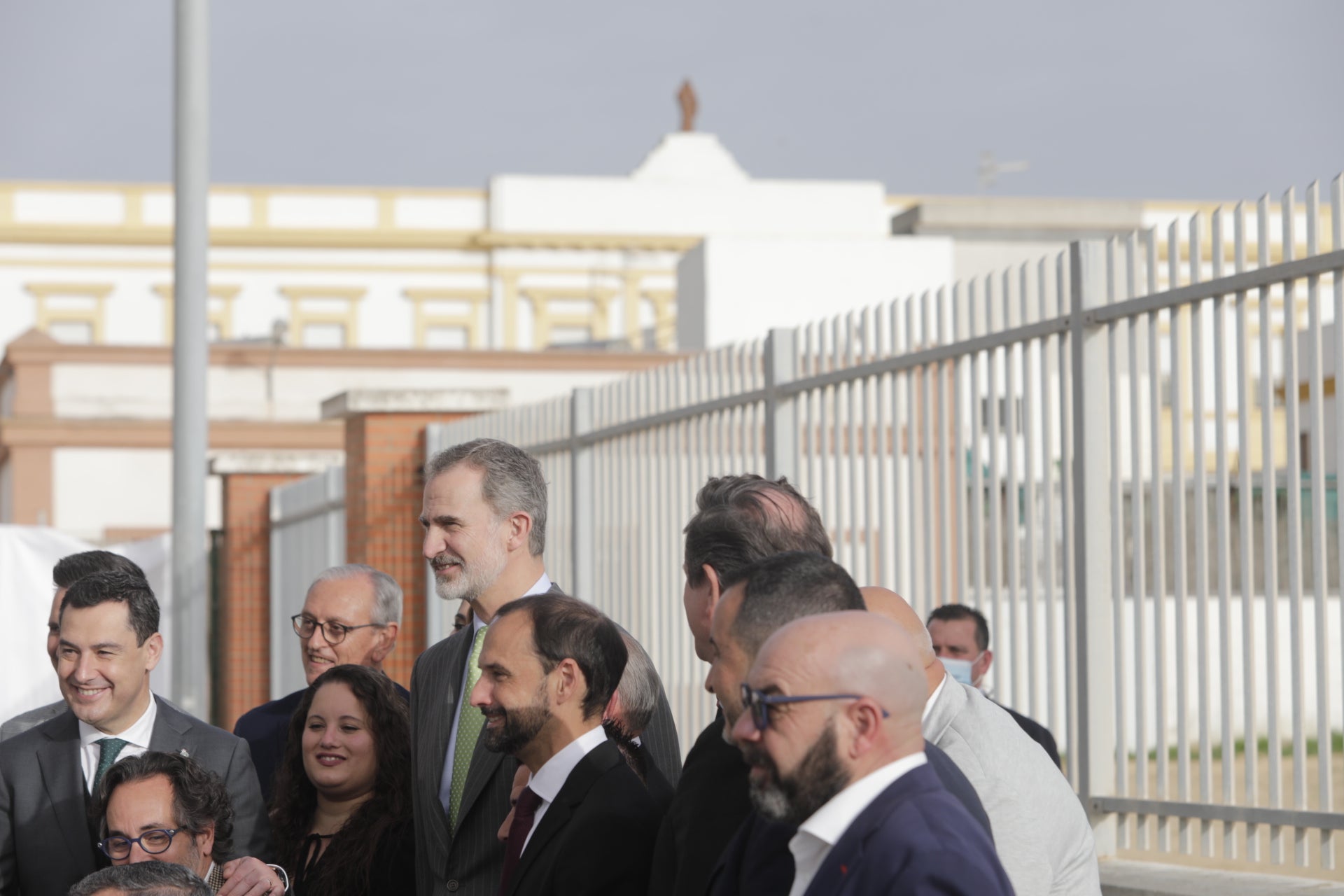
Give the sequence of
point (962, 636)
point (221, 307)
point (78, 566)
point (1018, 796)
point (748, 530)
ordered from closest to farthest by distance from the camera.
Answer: point (1018, 796) → point (748, 530) → point (78, 566) → point (962, 636) → point (221, 307)

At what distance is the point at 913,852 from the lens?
245cm

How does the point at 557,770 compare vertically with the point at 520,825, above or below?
above

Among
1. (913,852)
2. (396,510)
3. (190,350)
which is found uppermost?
(190,350)

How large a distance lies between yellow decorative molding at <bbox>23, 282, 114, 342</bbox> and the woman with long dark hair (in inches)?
1710

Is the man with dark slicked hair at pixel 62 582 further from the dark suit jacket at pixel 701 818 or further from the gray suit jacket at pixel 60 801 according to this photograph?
the dark suit jacket at pixel 701 818

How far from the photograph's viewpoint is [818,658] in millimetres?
2547

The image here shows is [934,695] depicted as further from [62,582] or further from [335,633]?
[62,582]

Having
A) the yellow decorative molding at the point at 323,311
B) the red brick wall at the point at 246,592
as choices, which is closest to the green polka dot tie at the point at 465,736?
the red brick wall at the point at 246,592

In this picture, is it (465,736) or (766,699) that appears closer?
(766,699)

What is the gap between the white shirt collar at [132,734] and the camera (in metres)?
4.50

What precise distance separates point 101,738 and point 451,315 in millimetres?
44351

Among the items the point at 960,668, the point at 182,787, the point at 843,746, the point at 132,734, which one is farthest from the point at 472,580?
the point at 843,746

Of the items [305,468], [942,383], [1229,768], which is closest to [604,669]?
[1229,768]

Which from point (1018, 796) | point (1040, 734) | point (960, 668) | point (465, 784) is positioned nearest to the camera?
point (1018, 796)
